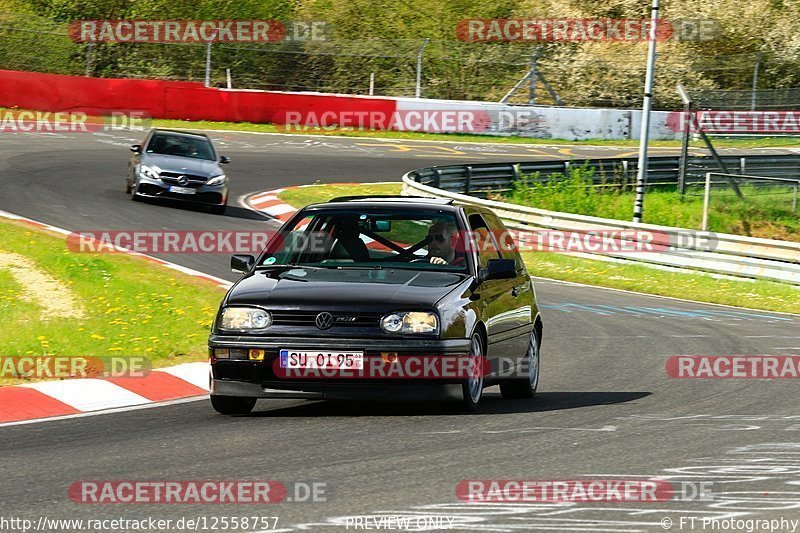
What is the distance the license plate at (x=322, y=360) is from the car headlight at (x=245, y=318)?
276mm

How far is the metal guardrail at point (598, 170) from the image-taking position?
2962 centimetres

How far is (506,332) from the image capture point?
10.6 metres

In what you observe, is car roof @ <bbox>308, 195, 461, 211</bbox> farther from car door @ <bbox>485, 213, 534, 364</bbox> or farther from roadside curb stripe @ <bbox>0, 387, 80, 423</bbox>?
roadside curb stripe @ <bbox>0, 387, 80, 423</bbox>

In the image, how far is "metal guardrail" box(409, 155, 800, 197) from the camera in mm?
29625

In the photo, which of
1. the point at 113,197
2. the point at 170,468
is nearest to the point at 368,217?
the point at 170,468

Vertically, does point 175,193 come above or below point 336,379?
below

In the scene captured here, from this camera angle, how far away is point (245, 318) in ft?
30.6

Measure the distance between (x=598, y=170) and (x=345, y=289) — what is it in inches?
966

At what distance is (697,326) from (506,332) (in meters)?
6.85

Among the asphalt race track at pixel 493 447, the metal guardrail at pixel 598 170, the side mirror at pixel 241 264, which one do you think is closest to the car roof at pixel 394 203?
the side mirror at pixel 241 264

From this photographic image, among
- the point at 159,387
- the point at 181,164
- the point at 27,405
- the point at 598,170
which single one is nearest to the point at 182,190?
the point at 181,164

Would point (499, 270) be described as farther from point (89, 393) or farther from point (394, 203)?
point (89, 393)

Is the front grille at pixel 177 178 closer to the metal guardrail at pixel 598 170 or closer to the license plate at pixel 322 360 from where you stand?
the metal guardrail at pixel 598 170

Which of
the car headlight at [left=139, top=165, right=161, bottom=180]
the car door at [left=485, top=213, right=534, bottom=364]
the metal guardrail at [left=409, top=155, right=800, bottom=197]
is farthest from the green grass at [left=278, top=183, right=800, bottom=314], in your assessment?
the car door at [left=485, top=213, right=534, bottom=364]
